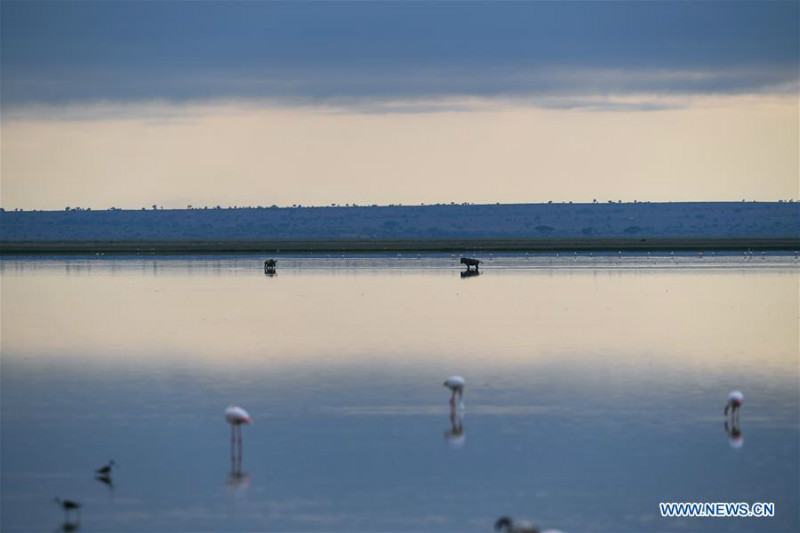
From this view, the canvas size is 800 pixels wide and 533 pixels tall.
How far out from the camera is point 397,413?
2072cm

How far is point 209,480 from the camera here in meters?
16.4

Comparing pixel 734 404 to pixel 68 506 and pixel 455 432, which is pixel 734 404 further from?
pixel 68 506

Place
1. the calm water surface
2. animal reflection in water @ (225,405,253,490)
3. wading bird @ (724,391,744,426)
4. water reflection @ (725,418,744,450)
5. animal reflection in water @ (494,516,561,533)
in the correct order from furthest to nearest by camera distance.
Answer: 1. wading bird @ (724,391,744,426)
2. water reflection @ (725,418,744,450)
3. animal reflection in water @ (225,405,253,490)
4. the calm water surface
5. animal reflection in water @ (494,516,561,533)

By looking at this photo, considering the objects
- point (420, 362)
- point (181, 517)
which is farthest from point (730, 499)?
point (420, 362)

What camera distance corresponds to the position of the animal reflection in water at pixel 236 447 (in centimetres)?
1620

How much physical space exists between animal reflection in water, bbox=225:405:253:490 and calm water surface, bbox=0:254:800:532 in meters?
0.08

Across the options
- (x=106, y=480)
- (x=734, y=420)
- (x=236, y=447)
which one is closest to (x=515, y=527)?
(x=106, y=480)

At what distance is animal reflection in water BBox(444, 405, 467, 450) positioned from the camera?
1830 cm

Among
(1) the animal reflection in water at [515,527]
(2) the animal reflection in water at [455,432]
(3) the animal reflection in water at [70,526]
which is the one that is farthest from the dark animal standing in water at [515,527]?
(2) the animal reflection in water at [455,432]

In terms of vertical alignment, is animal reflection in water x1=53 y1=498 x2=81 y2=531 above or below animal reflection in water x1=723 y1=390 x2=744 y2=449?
below

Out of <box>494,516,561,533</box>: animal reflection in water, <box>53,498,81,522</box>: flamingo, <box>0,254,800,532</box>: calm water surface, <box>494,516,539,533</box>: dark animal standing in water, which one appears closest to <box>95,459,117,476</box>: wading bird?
<box>0,254,800,532</box>: calm water surface

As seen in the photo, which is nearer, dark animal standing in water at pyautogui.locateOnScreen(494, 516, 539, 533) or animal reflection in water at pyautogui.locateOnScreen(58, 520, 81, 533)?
dark animal standing in water at pyautogui.locateOnScreen(494, 516, 539, 533)

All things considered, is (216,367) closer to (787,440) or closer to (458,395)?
(458,395)

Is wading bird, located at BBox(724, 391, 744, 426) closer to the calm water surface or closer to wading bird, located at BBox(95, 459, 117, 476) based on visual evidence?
the calm water surface
